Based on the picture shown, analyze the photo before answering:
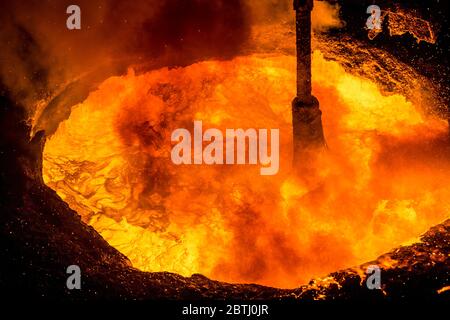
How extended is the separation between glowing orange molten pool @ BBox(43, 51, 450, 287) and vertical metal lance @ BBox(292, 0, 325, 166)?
0.66 feet

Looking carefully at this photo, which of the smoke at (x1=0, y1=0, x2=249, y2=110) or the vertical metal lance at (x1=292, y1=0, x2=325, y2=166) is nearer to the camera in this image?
the vertical metal lance at (x1=292, y1=0, x2=325, y2=166)

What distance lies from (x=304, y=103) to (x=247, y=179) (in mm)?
1170

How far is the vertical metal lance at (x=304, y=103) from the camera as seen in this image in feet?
11.1

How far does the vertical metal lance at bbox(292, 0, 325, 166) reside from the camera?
11.1ft

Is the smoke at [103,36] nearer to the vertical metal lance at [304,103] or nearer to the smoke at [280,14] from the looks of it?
the smoke at [280,14]

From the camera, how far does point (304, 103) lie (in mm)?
3693
